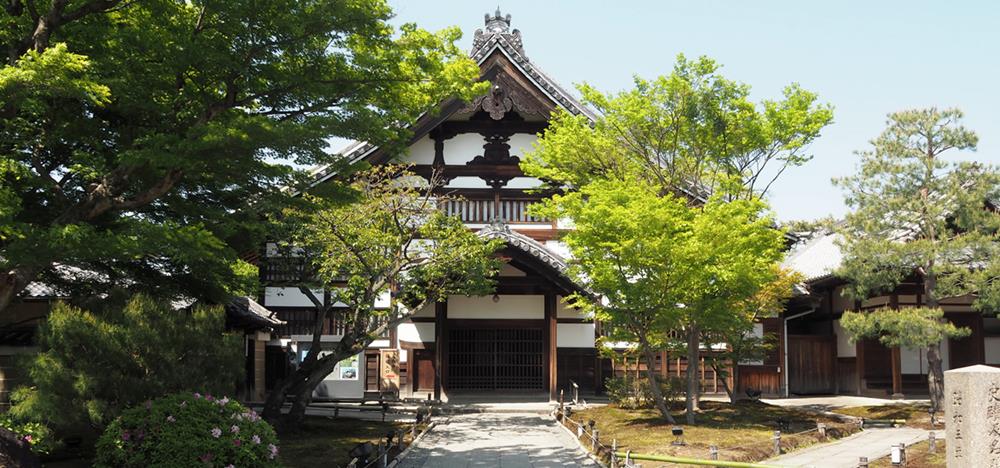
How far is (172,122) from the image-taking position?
14617 mm

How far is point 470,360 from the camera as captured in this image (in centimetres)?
3156

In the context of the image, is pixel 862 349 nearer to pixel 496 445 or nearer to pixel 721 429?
pixel 721 429

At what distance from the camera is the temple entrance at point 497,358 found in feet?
103

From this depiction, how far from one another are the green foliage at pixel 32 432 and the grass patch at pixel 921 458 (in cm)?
1462

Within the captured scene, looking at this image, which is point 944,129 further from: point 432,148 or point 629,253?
point 432,148

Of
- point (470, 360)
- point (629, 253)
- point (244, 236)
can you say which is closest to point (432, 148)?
point (470, 360)

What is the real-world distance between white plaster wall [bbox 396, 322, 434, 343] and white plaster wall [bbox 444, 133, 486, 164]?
5964 millimetres

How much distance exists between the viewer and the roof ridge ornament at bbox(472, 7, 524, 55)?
29423 millimetres

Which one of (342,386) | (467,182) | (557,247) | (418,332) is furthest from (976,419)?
(342,386)

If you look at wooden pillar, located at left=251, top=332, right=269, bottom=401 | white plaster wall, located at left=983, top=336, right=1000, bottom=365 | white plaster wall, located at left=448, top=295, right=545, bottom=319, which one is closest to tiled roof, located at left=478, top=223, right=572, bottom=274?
white plaster wall, located at left=448, top=295, right=545, bottom=319

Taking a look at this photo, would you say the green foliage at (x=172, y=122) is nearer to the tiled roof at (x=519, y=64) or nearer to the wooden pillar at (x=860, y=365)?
the tiled roof at (x=519, y=64)

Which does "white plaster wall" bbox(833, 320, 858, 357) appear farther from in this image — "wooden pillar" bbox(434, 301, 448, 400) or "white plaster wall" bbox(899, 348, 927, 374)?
"wooden pillar" bbox(434, 301, 448, 400)

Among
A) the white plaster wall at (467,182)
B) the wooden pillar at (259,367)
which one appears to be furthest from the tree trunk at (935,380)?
the wooden pillar at (259,367)

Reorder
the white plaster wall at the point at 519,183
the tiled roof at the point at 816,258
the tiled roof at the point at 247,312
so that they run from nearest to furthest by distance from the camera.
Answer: the tiled roof at the point at 247,312
the white plaster wall at the point at 519,183
the tiled roof at the point at 816,258
